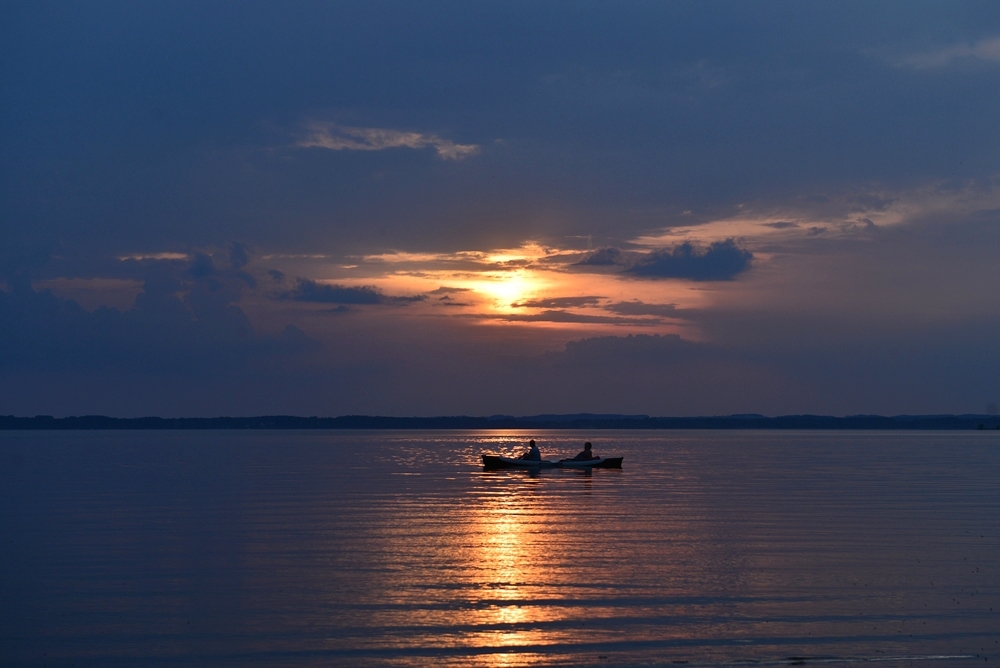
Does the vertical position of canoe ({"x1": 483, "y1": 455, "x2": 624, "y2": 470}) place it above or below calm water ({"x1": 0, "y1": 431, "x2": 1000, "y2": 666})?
above

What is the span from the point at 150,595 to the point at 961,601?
1801 centimetres

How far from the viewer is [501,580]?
23.3m

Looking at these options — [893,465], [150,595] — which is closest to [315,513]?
[150,595]

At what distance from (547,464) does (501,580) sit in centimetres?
4678

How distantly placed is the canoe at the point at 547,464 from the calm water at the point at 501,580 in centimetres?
2028

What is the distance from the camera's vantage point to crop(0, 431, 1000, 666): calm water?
57.3 feet

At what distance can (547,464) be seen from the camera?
69875mm

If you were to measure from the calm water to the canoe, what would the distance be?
2028cm

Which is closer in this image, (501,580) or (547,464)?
(501,580)

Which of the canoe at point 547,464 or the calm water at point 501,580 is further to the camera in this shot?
the canoe at point 547,464

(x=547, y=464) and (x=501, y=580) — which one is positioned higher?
(x=547, y=464)

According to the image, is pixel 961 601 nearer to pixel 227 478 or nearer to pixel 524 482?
pixel 524 482

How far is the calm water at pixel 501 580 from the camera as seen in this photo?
57.3 ft

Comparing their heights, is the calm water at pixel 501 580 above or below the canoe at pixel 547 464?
below
